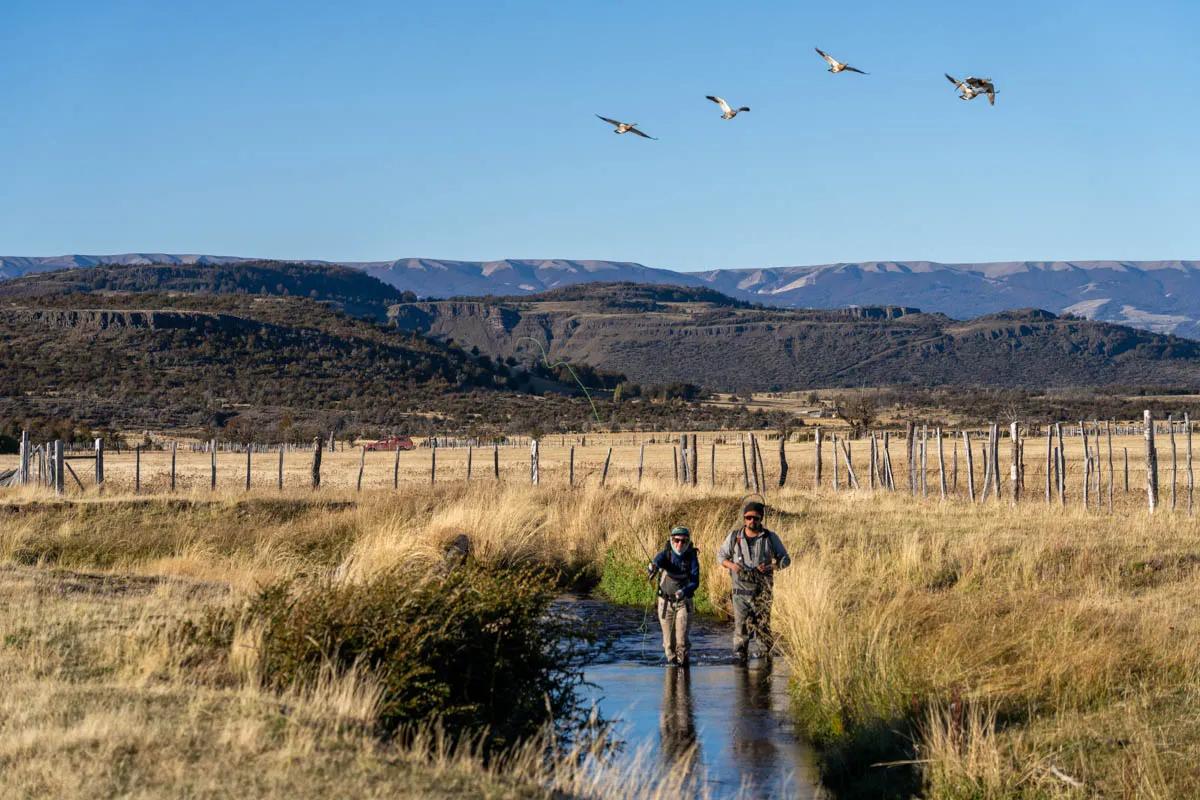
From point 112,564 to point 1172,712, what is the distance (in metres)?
13.5

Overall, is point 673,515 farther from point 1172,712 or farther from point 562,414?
point 562,414

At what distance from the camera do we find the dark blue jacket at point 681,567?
1449cm

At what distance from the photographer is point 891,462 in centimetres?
4541

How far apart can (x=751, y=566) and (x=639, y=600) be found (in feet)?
18.2

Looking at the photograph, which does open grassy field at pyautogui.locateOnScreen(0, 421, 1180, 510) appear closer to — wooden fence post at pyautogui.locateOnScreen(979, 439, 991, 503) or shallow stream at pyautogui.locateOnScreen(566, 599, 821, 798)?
wooden fence post at pyautogui.locateOnScreen(979, 439, 991, 503)

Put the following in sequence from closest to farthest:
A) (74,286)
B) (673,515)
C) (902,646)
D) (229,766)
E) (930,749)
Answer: (229,766), (930,749), (902,646), (673,515), (74,286)

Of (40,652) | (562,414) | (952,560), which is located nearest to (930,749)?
(40,652)

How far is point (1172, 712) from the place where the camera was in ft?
36.6

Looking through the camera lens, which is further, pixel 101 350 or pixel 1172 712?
pixel 101 350

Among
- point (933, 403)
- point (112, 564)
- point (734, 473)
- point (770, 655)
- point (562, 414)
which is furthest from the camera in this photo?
point (933, 403)

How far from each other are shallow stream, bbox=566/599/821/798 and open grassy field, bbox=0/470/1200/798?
37 centimetres

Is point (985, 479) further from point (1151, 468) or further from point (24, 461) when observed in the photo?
point (24, 461)

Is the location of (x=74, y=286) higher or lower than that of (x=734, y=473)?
higher

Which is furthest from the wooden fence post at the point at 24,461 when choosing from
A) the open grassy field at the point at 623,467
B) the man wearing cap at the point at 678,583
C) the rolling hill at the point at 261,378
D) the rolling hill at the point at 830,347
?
the rolling hill at the point at 830,347
